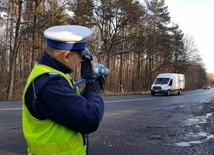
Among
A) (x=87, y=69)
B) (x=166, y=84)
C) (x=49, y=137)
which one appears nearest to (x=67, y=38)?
(x=87, y=69)

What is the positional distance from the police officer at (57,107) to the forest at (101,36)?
6793mm

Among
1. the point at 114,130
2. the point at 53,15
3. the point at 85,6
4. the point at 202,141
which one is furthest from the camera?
the point at 85,6

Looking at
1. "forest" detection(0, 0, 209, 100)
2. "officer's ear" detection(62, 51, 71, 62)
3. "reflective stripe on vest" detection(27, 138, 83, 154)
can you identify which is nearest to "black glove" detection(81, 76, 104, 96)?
"officer's ear" detection(62, 51, 71, 62)

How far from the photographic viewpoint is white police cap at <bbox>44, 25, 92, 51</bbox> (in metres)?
1.88

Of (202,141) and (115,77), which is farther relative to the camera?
(115,77)

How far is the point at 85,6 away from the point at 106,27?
5201 millimetres

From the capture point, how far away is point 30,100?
5.98 ft

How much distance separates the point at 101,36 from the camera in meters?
36.1

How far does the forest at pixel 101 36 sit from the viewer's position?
24203 millimetres

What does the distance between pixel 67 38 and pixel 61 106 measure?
0.46 metres

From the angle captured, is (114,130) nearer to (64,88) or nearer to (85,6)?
(64,88)

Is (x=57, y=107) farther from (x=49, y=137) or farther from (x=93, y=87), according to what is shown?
(x=93, y=87)

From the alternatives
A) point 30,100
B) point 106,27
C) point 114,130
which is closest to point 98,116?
point 30,100

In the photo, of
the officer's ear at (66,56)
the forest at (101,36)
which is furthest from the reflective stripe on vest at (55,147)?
the forest at (101,36)
